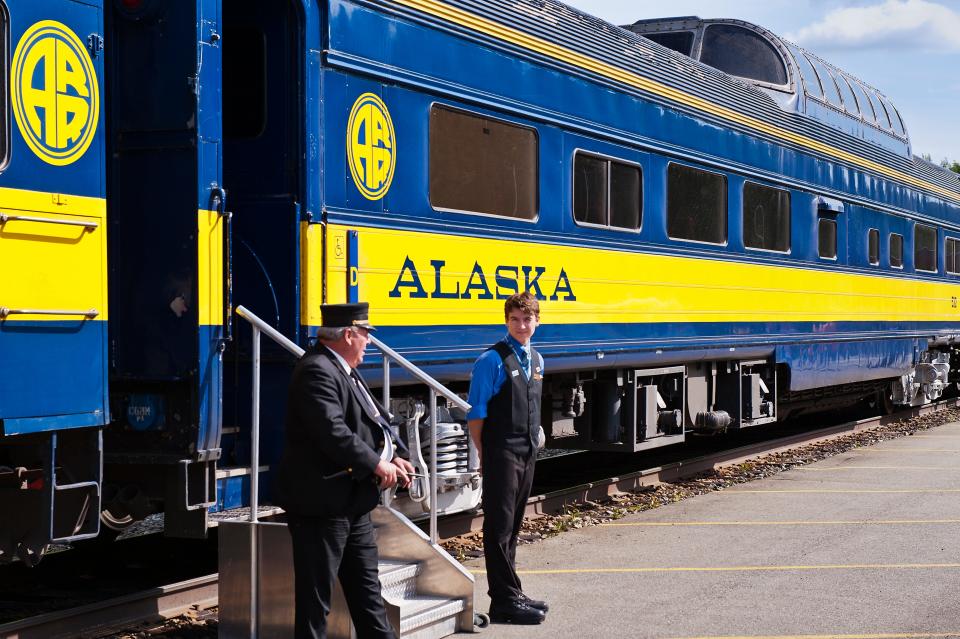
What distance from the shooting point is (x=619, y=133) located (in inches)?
398

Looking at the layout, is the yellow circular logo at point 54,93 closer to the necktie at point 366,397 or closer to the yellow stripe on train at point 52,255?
the yellow stripe on train at point 52,255

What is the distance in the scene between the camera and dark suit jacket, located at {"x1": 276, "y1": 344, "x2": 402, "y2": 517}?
16.6 feet

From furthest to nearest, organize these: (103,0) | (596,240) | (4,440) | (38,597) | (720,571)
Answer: (596,240), (720,571), (38,597), (103,0), (4,440)

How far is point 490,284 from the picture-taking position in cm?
854

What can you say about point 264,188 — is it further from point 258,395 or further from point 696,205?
point 696,205

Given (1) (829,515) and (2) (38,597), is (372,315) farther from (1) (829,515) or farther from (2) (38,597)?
(1) (829,515)

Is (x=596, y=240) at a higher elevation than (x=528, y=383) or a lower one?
higher

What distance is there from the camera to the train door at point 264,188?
7.01 metres

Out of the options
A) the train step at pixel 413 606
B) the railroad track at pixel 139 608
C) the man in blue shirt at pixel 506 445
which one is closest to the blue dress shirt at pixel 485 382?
the man in blue shirt at pixel 506 445

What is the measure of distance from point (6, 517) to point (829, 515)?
638 centimetres

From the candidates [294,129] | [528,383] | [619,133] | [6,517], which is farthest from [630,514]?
[6,517]

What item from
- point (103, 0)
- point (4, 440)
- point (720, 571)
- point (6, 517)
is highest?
point (103, 0)

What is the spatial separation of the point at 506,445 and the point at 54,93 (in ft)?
8.96

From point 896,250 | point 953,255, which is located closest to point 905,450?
point 896,250
